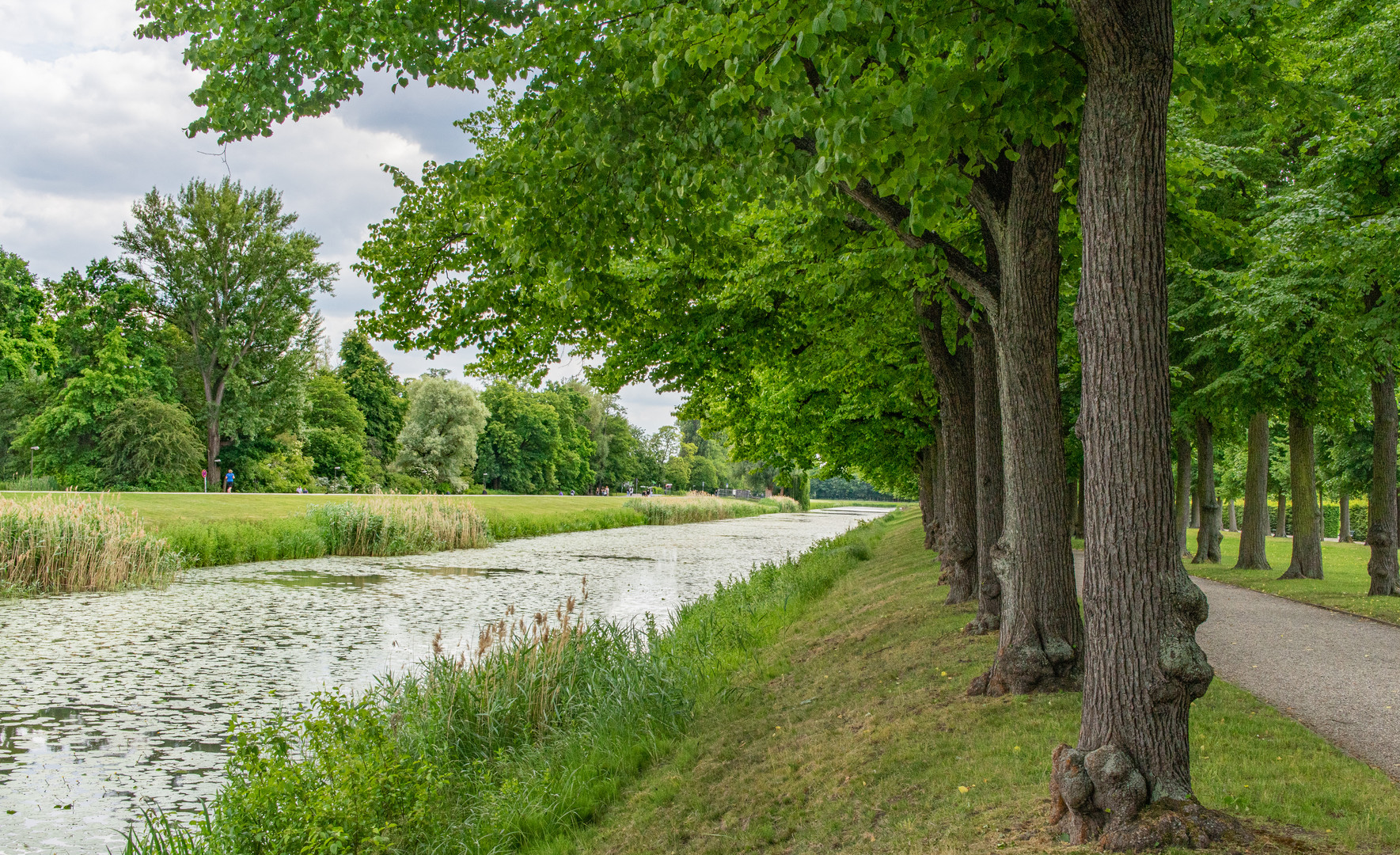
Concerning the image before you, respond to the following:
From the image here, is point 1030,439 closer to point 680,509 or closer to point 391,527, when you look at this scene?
point 391,527

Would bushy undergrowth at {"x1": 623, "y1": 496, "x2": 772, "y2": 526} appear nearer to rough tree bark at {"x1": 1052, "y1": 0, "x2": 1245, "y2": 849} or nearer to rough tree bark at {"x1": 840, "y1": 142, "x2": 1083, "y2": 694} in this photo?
rough tree bark at {"x1": 840, "y1": 142, "x2": 1083, "y2": 694}

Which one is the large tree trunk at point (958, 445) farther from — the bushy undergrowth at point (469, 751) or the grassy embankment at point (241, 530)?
the grassy embankment at point (241, 530)

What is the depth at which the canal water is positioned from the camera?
7.36m

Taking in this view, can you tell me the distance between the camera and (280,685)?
10602 mm

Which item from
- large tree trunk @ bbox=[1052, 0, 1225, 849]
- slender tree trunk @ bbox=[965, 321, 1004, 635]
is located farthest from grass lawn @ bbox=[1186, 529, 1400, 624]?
large tree trunk @ bbox=[1052, 0, 1225, 849]

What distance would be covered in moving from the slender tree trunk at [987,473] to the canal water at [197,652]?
6340 millimetres

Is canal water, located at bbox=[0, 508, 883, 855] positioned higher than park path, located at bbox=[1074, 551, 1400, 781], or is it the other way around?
park path, located at bbox=[1074, 551, 1400, 781]

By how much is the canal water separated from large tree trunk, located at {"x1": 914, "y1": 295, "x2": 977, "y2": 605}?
5804 mm

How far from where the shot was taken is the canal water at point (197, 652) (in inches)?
290

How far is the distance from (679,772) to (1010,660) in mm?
2748

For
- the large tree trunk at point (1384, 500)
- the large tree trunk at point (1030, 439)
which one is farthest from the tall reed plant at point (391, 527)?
the large tree trunk at point (1384, 500)

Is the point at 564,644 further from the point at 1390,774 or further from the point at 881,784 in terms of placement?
the point at 1390,774

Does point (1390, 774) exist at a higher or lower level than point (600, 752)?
higher

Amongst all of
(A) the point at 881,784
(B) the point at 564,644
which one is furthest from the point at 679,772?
(B) the point at 564,644
